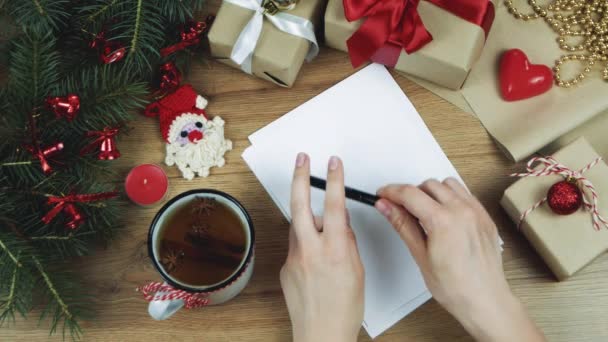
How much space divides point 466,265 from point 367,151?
0.22m

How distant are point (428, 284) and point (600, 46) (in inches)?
17.0

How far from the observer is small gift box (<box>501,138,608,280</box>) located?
2.19 feet

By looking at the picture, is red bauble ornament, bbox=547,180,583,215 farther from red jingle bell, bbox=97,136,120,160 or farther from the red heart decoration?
red jingle bell, bbox=97,136,120,160

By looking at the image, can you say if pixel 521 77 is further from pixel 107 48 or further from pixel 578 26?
pixel 107 48

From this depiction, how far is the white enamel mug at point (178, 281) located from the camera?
1.98ft

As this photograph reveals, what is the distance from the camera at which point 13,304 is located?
63 cm

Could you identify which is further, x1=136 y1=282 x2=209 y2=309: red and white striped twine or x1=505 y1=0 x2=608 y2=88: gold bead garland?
x1=505 y1=0 x2=608 y2=88: gold bead garland

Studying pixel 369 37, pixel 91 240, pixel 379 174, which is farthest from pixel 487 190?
pixel 91 240

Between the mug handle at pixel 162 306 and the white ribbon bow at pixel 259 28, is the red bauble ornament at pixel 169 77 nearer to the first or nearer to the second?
the white ribbon bow at pixel 259 28

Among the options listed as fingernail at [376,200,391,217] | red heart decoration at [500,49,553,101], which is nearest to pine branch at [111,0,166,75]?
fingernail at [376,200,391,217]

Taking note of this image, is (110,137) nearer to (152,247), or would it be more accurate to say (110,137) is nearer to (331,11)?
(152,247)

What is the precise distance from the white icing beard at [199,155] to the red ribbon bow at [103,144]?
8 cm

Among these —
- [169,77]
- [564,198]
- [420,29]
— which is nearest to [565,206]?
[564,198]

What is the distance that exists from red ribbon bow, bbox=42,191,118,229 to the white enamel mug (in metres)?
0.11
